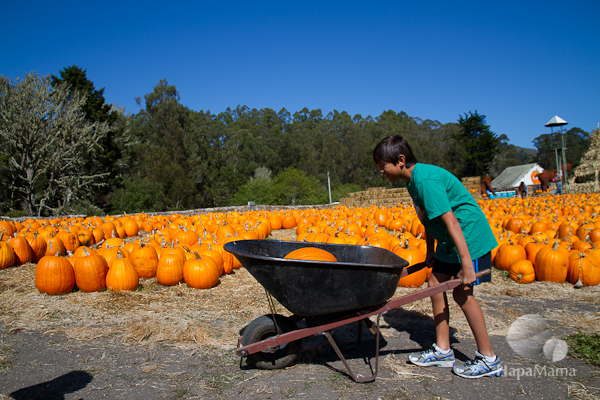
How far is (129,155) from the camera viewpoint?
44.1 metres

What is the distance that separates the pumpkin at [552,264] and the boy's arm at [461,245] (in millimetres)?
A: 3226

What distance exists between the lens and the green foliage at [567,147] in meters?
71.6

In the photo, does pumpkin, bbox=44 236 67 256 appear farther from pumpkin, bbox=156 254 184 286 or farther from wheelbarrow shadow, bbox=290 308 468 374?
wheelbarrow shadow, bbox=290 308 468 374

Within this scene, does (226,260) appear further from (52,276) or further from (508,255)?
(508,255)

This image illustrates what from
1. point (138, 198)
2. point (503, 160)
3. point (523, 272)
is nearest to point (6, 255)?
point (523, 272)

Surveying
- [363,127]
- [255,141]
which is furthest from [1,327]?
[363,127]

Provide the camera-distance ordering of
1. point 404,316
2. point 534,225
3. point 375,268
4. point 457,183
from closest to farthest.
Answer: point 375,268, point 457,183, point 404,316, point 534,225

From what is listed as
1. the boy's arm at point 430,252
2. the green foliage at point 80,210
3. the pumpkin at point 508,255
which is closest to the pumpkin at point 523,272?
the pumpkin at point 508,255

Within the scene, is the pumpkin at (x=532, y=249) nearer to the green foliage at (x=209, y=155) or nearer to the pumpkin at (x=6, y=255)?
the pumpkin at (x=6, y=255)

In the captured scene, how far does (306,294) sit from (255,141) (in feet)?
222

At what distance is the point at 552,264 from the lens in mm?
4844

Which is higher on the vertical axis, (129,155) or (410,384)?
(129,155)

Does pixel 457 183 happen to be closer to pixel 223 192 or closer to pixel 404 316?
pixel 404 316

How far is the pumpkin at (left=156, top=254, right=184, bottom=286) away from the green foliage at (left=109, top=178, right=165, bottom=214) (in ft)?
90.1
